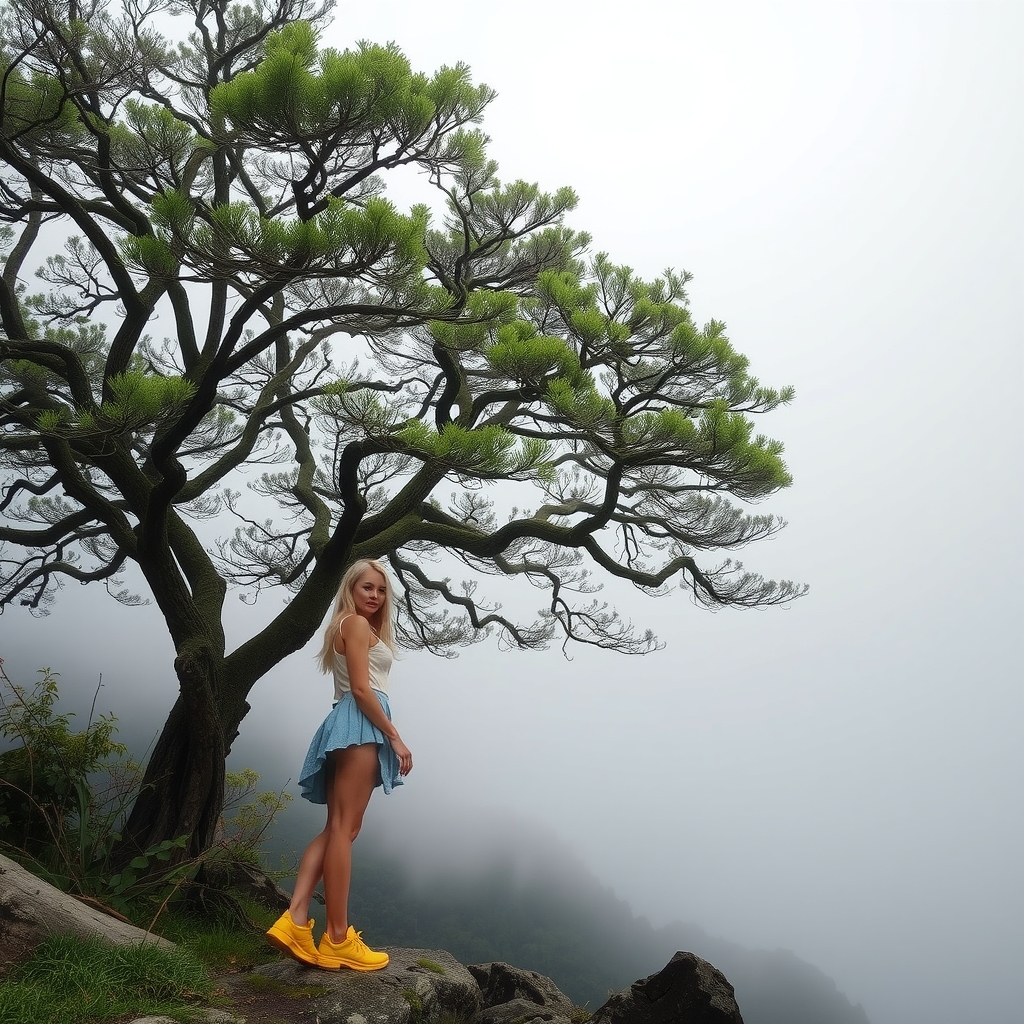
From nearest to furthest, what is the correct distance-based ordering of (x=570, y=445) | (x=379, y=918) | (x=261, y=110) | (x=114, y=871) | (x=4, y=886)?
1. (x=4, y=886)
2. (x=261, y=110)
3. (x=114, y=871)
4. (x=570, y=445)
5. (x=379, y=918)

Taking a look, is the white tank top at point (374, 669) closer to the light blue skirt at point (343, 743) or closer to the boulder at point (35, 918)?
the light blue skirt at point (343, 743)

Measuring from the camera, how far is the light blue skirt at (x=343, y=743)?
8.66ft

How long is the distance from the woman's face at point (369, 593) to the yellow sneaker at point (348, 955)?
992 millimetres

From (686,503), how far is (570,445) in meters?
1.12

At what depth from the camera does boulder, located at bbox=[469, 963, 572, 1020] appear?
376 cm

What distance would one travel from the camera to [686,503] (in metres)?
4.70

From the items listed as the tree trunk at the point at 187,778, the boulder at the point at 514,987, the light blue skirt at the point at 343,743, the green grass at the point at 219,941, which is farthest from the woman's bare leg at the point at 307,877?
the boulder at the point at 514,987

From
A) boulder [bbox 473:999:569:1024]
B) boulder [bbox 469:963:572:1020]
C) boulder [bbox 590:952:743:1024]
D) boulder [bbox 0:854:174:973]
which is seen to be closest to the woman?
boulder [bbox 0:854:174:973]

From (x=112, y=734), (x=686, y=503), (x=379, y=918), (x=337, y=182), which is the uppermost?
(x=337, y=182)

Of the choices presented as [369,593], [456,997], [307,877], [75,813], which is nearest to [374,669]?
[369,593]

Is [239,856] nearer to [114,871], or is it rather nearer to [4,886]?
[114,871]

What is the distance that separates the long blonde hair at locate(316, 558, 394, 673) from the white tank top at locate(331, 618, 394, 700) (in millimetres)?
42

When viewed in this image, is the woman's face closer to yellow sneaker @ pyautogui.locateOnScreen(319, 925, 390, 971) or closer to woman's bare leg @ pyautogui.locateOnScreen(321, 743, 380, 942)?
woman's bare leg @ pyautogui.locateOnScreen(321, 743, 380, 942)

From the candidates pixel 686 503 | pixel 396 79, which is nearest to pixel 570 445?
pixel 686 503
